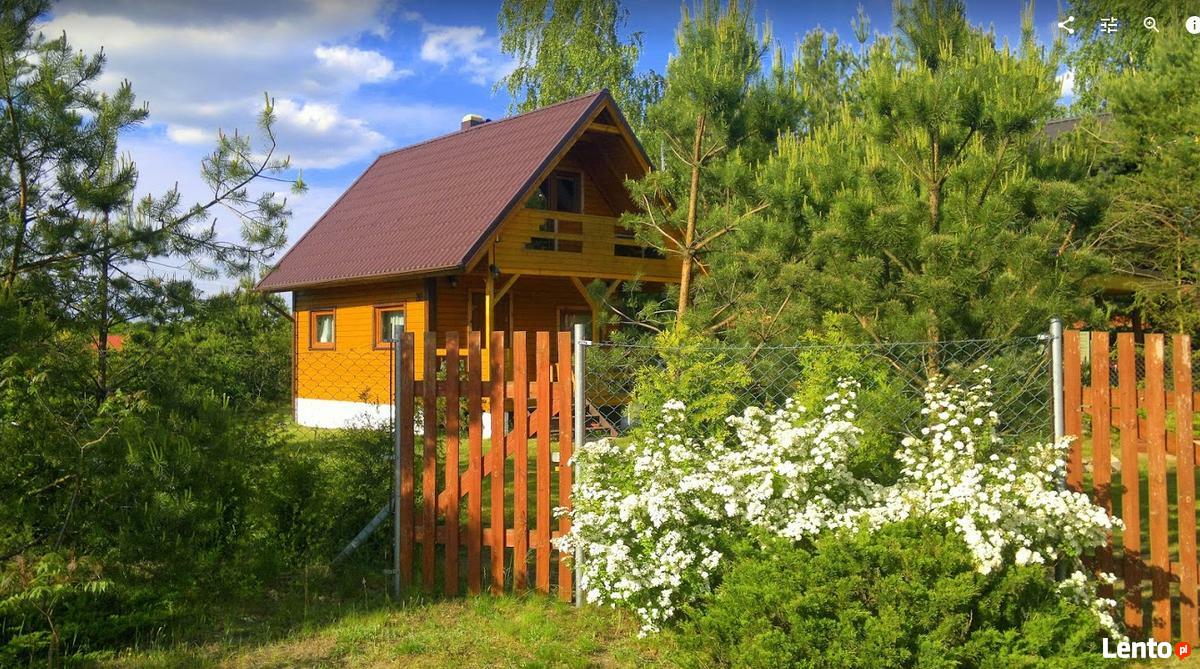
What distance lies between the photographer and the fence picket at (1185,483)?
4992mm

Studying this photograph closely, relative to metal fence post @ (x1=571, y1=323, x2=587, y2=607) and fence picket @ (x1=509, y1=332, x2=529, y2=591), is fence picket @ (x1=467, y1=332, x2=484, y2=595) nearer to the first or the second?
fence picket @ (x1=509, y1=332, x2=529, y2=591)

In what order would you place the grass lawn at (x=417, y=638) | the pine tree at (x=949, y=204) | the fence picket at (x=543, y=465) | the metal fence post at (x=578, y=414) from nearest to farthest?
the grass lawn at (x=417, y=638) → the metal fence post at (x=578, y=414) → the fence picket at (x=543, y=465) → the pine tree at (x=949, y=204)

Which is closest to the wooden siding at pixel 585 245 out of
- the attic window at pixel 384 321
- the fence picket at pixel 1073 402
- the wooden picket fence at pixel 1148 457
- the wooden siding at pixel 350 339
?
the wooden siding at pixel 350 339

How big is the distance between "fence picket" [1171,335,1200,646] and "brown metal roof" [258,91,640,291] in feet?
38.6

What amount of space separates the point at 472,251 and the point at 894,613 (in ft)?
39.0

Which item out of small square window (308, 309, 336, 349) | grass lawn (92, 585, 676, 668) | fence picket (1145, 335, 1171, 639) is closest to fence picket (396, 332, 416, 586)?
grass lawn (92, 585, 676, 668)

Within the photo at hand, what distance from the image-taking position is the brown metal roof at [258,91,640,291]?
16.5m

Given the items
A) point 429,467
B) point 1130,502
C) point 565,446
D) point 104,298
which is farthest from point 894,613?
point 104,298

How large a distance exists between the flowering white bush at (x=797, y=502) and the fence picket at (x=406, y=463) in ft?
4.32

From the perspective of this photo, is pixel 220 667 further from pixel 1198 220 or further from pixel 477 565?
pixel 1198 220

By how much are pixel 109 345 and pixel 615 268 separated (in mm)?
12807

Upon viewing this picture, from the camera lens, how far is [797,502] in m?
5.11

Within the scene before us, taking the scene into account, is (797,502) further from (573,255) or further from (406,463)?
(573,255)

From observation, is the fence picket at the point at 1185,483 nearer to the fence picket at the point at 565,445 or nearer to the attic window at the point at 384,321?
the fence picket at the point at 565,445
